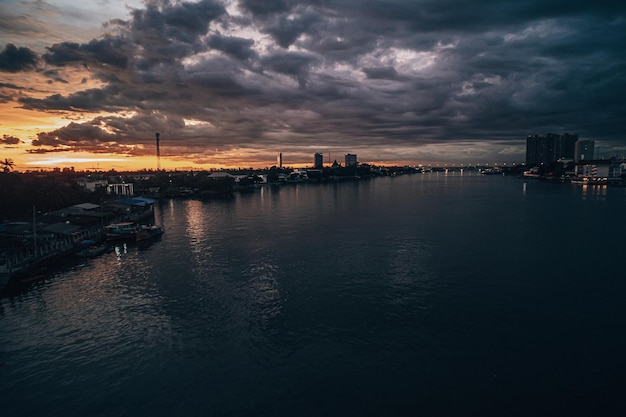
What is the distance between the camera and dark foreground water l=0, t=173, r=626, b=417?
1708 cm

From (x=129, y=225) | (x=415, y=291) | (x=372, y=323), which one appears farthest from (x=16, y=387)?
(x=129, y=225)

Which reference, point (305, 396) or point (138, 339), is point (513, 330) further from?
point (138, 339)

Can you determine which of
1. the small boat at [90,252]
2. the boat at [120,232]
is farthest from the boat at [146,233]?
the small boat at [90,252]

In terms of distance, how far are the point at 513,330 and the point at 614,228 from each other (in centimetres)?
5071

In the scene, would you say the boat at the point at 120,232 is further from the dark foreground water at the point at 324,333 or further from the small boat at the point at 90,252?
the dark foreground water at the point at 324,333

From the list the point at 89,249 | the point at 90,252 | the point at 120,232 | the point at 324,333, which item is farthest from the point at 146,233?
the point at 324,333

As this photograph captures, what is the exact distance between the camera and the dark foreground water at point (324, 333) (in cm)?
1708

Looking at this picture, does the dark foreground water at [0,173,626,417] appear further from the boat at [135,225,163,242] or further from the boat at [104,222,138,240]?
the boat at [104,222,138,240]

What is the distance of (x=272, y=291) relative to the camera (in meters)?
30.9

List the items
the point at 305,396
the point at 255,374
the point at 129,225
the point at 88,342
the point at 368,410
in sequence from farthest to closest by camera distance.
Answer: the point at 129,225 < the point at 88,342 < the point at 255,374 < the point at 305,396 < the point at 368,410

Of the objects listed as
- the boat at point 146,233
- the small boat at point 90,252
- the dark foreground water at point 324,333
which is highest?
the boat at point 146,233

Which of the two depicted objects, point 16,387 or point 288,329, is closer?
point 16,387

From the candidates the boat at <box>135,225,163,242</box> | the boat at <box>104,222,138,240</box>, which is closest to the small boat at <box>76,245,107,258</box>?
the boat at <box>135,225,163,242</box>

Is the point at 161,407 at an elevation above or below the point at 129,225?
below
